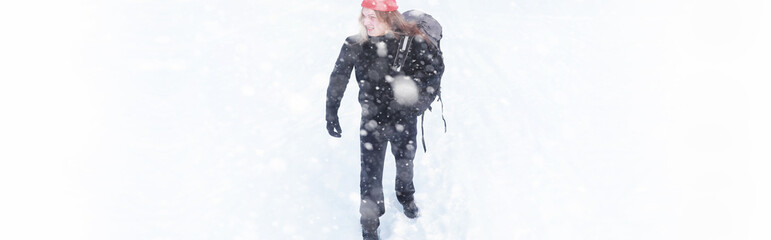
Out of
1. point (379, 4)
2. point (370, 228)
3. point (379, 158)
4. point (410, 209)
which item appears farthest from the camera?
point (410, 209)

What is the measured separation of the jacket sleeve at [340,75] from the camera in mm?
3082

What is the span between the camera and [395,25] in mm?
2951

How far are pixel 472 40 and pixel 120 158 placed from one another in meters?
4.22

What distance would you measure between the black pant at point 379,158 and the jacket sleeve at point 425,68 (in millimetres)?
217

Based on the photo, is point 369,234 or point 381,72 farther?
point 369,234

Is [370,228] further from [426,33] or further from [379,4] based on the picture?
[379,4]

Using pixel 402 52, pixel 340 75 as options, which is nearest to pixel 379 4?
pixel 402 52

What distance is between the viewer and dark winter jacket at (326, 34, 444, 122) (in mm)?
3051

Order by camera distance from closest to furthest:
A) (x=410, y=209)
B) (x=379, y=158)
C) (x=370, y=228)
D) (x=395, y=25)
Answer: (x=395, y=25)
(x=379, y=158)
(x=370, y=228)
(x=410, y=209)

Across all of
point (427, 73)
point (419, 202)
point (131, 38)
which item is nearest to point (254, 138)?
point (419, 202)

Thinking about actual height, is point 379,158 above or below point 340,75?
below

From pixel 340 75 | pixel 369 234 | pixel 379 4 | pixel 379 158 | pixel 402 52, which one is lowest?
pixel 369 234

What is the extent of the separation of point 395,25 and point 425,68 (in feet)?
1.16

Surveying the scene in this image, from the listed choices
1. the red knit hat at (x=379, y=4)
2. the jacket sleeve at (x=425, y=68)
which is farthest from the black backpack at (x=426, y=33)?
the red knit hat at (x=379, y=4)
